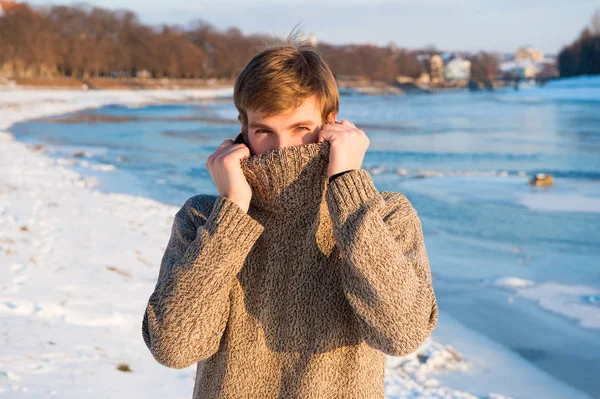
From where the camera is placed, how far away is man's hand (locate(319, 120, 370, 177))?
139 centimetres

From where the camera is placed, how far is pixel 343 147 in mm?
1383

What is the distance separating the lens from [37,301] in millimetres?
4484

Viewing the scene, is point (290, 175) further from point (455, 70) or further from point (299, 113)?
point (455, 70)

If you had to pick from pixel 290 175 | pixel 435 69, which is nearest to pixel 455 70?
pixel 435 69

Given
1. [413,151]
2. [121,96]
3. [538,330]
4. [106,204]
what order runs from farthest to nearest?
[121,96]
[413,151]
[106,204]
[538,330]

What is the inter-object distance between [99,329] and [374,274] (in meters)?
3.33

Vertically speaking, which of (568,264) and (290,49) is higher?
(290,49)

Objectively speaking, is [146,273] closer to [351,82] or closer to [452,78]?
[351,82]

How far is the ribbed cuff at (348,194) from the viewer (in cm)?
136

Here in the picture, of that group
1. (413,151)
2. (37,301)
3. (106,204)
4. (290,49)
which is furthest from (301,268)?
(413,151)

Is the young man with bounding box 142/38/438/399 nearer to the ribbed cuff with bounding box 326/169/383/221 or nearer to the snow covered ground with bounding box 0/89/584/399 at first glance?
the ribbed cuff with bounding box 326/169/383/221

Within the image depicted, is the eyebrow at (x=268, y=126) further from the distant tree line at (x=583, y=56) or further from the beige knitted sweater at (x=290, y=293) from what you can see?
the distant tree line at (x=583, y=56)

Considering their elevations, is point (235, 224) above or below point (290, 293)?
above

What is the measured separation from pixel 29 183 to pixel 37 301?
20.0ft
